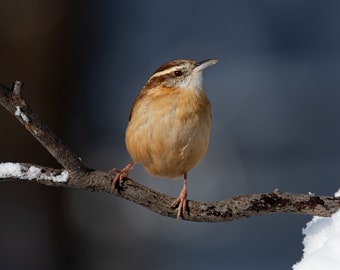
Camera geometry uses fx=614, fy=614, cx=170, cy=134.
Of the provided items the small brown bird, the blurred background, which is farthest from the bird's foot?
the blurred background

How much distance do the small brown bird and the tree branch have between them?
1.34ft

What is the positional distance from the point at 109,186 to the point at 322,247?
104 centimetres

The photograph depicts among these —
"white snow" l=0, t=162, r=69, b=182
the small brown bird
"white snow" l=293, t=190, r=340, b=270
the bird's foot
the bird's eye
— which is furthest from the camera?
the bird's eye

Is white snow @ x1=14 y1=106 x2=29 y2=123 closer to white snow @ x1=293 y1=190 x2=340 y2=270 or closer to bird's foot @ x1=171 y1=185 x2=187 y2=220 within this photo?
bird's foot @ x1=171 y1=185 x2=187 y2=220

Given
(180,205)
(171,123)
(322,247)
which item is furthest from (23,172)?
(322,247)

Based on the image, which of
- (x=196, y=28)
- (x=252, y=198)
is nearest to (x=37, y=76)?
(x=196, y=28)

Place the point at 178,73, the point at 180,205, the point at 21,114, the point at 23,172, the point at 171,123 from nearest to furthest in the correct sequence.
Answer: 1. the point at 21,114
2. the point at 23,172
3. the point at 180,205
4. the point at 171,123
5. the point at 178,73

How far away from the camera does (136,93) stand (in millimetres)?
8594

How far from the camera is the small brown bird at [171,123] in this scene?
306 cm

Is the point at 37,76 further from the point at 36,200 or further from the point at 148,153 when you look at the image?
the point at 148,153

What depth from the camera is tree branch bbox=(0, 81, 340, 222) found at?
86.7 inches

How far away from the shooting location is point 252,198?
2453mm

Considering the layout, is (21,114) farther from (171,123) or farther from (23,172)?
(171,123)

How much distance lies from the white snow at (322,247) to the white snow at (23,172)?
3.22ft
